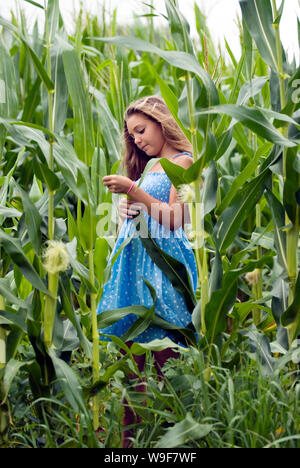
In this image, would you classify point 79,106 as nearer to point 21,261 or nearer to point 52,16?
point 52,16

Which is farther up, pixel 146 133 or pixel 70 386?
pixel 146 133

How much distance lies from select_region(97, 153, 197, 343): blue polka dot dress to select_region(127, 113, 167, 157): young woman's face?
87 millimetres

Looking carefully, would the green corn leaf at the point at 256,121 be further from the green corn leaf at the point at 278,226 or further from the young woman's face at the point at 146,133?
the young woman's face at the point at 146,133

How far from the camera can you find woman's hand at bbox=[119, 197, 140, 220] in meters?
1.56

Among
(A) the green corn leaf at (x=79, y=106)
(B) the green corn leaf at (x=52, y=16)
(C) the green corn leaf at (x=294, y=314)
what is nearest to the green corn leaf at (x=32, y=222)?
(A) the green corn leaf at (x=79, y=106)

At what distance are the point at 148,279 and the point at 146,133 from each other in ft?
1.45

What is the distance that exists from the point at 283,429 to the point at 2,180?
106 centimetres

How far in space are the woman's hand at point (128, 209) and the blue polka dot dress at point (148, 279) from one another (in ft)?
0.12

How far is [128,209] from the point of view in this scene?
1576 millimetres

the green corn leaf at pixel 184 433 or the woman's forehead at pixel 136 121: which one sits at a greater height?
the woman's forehead at pixel 136 121

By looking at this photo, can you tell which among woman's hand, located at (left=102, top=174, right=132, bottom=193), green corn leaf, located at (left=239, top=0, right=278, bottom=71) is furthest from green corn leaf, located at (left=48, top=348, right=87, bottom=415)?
green corn leaf, located at (left=239, top=0, right=278, bottom=71)

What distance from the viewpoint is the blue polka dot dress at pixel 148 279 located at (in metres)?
1.63

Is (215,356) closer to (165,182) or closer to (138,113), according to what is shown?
(165,182)

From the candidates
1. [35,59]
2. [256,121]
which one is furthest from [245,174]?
[35,59]
